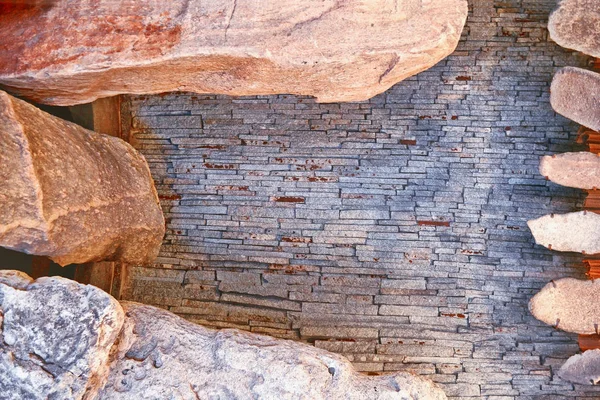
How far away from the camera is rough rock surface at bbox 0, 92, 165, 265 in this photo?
1.63 metres

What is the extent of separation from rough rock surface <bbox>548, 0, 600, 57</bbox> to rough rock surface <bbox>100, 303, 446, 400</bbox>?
1432 mm

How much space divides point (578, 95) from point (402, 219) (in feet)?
2.78

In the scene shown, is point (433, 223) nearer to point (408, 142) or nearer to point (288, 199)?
point (408, 142)

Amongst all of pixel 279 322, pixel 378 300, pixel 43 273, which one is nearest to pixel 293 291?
pixel 279 322

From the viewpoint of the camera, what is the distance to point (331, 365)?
184 cm

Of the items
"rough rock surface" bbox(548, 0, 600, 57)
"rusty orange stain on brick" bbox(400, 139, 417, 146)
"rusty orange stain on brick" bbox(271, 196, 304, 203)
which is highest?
"rough rock surface" bbox(548, 0, 600, 57)

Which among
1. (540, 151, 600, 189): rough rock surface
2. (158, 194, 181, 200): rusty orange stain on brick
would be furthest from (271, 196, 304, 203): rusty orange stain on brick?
(540, 151, 600, 189): rough rock surface

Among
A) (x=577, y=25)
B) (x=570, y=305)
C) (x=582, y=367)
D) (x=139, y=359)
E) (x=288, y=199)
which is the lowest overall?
(x=582, y=367)

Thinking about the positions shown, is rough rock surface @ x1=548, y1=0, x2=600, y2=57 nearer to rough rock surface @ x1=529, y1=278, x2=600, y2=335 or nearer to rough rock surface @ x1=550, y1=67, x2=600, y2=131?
rough rock surface @ x1=550, y1=67, x2=600, y2=131

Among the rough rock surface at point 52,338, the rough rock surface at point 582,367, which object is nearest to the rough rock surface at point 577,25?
the rough rock surface at point 582,367

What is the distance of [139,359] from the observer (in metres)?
1.80

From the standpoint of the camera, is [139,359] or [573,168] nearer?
[139,359]

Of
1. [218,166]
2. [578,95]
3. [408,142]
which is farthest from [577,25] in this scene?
[218,166]

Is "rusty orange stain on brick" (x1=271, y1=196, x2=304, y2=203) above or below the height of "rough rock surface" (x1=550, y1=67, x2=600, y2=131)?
below
